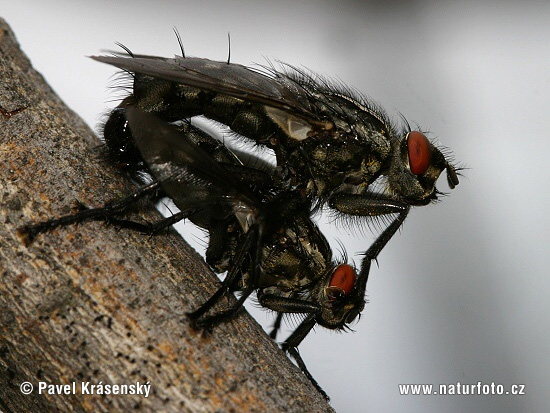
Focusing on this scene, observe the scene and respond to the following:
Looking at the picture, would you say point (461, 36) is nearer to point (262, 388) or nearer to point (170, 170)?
point (170, 170)

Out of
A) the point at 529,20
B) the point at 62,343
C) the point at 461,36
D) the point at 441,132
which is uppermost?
the point at 529,20

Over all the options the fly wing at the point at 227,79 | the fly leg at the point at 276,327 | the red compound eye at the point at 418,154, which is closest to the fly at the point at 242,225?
the fly wing at the point at 227,79

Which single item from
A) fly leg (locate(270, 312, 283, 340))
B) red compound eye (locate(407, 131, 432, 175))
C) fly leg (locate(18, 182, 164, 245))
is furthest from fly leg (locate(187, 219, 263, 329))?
fly leg (locate(270, 312, 283, 340))

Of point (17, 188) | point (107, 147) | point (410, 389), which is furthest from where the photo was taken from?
Result: point (410, 389)

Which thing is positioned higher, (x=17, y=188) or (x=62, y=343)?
(x=17, y=188)

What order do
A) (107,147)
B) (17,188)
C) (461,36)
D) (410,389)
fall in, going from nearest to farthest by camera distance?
(17,188)
(107,147)
(410,389)
(461,36)

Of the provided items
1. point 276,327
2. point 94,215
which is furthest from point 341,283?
point 94,215

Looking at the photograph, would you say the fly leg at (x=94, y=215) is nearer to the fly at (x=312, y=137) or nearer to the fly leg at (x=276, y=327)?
the fly at (x=312, y=137)

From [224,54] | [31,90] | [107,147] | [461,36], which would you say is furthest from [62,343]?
[461,36]
